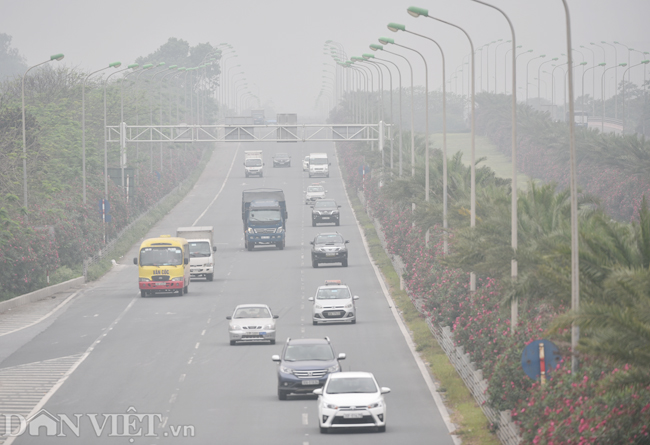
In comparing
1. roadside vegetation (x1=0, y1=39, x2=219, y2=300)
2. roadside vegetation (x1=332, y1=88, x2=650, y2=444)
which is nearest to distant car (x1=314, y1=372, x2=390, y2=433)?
roadside vegetation (x1=332, y1=88, x2=650, y2=444)

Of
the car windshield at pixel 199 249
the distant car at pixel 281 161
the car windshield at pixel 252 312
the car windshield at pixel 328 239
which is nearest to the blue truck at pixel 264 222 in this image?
the car windshield at pixel 328 239

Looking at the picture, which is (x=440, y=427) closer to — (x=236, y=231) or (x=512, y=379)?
(x=512, y=379)

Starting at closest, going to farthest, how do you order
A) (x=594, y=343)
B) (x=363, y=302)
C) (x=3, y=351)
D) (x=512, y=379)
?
→ (x=594, y=343) → (x=512, y=379) → (x=3, y=351) → (x=363, y=302)

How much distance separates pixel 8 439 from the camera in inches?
882

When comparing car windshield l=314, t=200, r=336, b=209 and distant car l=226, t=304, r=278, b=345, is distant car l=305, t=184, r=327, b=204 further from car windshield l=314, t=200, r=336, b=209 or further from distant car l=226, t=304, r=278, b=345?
distant car l=226, t=304, r=278, b=345

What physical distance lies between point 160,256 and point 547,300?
27958mm

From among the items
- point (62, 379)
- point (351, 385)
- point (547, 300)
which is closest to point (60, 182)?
point (62, 379)

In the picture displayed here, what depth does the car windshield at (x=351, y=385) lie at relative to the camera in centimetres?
2278

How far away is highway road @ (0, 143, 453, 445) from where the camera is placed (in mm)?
23094

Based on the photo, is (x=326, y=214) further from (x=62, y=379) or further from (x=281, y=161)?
(x=281, y=161)

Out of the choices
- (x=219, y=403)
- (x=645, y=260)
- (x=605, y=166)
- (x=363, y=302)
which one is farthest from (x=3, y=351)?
(x=605, y=166)

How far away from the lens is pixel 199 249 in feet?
175

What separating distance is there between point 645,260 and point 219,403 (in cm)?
1131

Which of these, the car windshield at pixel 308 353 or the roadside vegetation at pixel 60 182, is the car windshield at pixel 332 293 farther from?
the roadside vegetation at pixel 60 182
